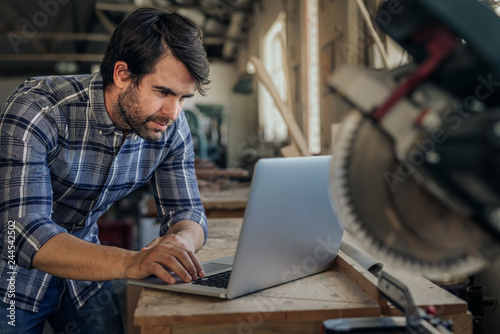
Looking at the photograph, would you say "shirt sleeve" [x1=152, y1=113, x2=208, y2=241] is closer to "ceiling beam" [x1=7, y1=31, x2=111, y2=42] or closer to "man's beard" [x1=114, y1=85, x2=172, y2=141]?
"man's beard" [x1=114, y1=85, x2=172, y2=141]

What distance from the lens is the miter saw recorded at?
1.36 ft

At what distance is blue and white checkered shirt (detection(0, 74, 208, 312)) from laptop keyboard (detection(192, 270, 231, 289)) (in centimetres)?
35

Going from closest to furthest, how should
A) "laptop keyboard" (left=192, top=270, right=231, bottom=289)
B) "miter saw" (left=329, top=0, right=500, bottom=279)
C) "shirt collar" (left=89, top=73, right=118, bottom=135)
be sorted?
"miter saw" (left=329, top=0, right=500, bottom=279) → "laptop keyboard" (left=192, top=270, right=231, bottom=289) → "shirt collar" (left=89, top=73, right=118, bottom=135)

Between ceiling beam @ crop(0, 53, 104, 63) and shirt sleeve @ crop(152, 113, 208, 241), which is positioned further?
ceiling beam @ crop(0, 53, 104, 63)

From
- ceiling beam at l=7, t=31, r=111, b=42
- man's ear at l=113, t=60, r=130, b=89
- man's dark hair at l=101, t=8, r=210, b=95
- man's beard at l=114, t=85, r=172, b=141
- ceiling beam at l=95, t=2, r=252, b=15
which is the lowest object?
man's beard at l=114, t=85, r=172, b=141

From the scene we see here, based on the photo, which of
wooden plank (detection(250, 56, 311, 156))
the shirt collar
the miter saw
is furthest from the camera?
wooden plank (detection(250, 56, 311, 156))

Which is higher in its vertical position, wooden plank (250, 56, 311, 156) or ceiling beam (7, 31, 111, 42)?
ceiling beam (7, 31, 111, 42)

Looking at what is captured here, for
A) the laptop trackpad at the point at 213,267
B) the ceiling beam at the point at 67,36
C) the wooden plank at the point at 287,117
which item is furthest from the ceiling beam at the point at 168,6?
the laptop trackpad at the point at 213,267

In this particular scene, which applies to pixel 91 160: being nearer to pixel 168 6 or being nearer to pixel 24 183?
pixel 24 183

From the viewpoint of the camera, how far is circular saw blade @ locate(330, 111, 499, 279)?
17.8 inches

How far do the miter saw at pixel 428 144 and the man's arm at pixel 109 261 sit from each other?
1.83 ft

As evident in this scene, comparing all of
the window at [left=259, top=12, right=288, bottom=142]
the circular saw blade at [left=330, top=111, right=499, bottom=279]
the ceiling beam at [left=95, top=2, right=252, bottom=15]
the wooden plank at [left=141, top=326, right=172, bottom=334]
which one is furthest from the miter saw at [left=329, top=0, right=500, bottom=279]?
the ceiling beam at [left=95, top=2, right=252, bottom=15]

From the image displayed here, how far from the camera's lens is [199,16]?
726 centimetres

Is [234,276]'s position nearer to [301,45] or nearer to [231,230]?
[231,230]
